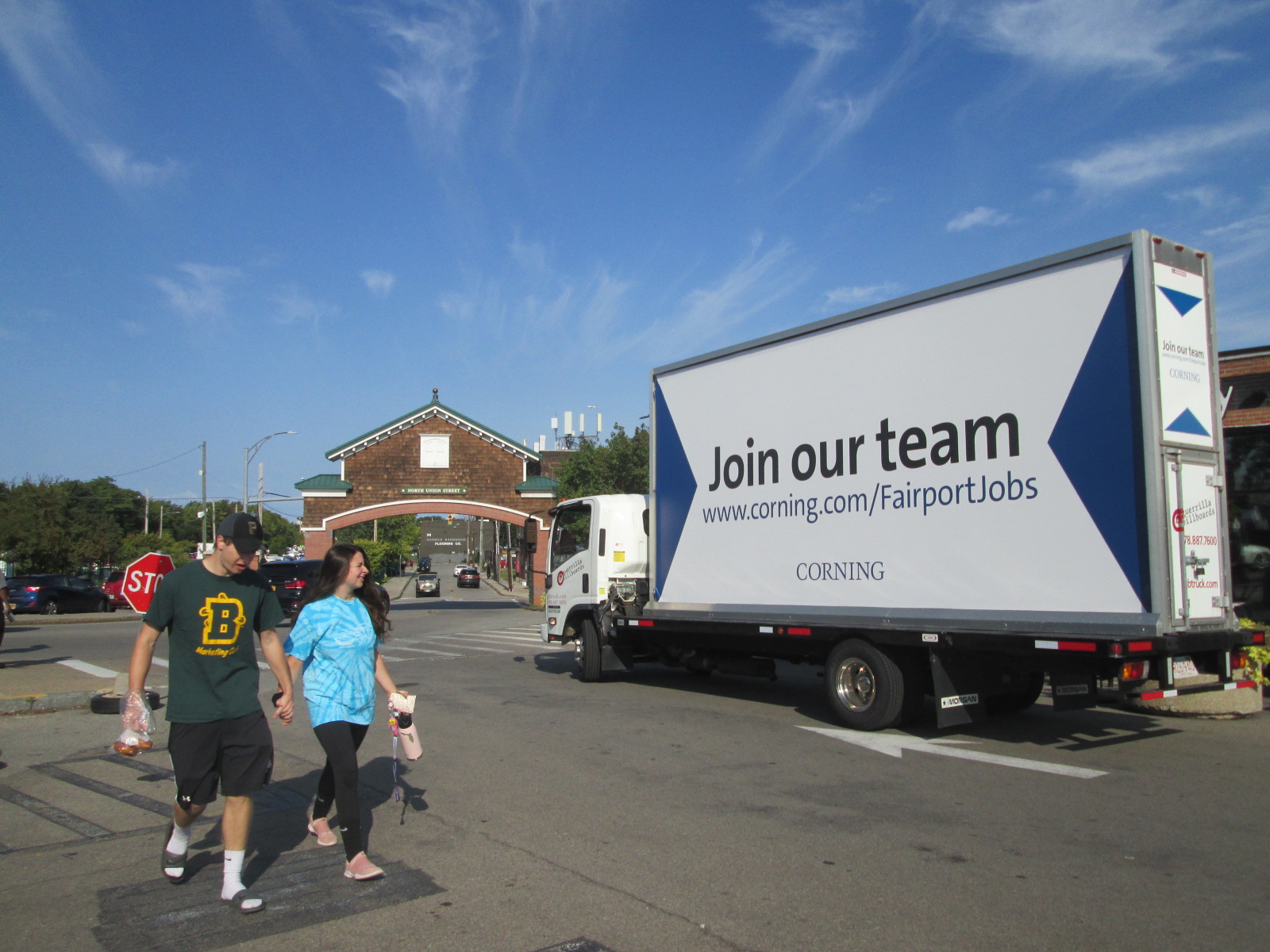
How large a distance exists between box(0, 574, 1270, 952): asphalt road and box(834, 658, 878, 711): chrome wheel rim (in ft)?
1.10

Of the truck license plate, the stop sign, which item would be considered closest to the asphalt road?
the truck license plate

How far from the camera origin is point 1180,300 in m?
7.30

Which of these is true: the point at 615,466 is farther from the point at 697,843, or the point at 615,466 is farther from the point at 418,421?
the point at 697,843

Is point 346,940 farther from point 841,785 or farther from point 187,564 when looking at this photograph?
point 841,785

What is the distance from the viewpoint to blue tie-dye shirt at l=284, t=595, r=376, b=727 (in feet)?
15.9

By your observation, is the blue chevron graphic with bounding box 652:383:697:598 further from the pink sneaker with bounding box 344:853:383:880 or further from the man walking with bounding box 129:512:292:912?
the man walking with bounding box 129:512:292:912

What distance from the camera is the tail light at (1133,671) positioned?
7.09 m

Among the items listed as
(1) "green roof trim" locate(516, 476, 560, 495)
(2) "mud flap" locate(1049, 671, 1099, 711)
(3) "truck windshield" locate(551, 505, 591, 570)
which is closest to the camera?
(2) "mud flap" locate(1049, 671, 1099, 711)

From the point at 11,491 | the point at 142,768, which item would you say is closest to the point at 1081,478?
the point at 142,768

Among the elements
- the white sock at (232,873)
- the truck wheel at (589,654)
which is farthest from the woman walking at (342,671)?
the truck wheel at (589,654)

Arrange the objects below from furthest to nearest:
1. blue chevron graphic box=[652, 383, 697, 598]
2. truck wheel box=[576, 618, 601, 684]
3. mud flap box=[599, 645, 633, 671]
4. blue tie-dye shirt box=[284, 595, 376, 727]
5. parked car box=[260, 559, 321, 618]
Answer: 1. parked car box=[260, 559, 321, 618]
2. truck wheel box=[576, 618, 601, 684]
3. mud flap box=[599, 645, 633, 671]
4. blue chevron graphic box=[652, 383, 697, 598]
5. blue tie-dye shirt box=[284, 595, 376, 727]

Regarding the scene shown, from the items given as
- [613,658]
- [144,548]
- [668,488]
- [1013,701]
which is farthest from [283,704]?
[144,548]

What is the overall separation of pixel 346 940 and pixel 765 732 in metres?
5.75

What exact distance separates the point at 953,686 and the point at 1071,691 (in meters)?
0.97
